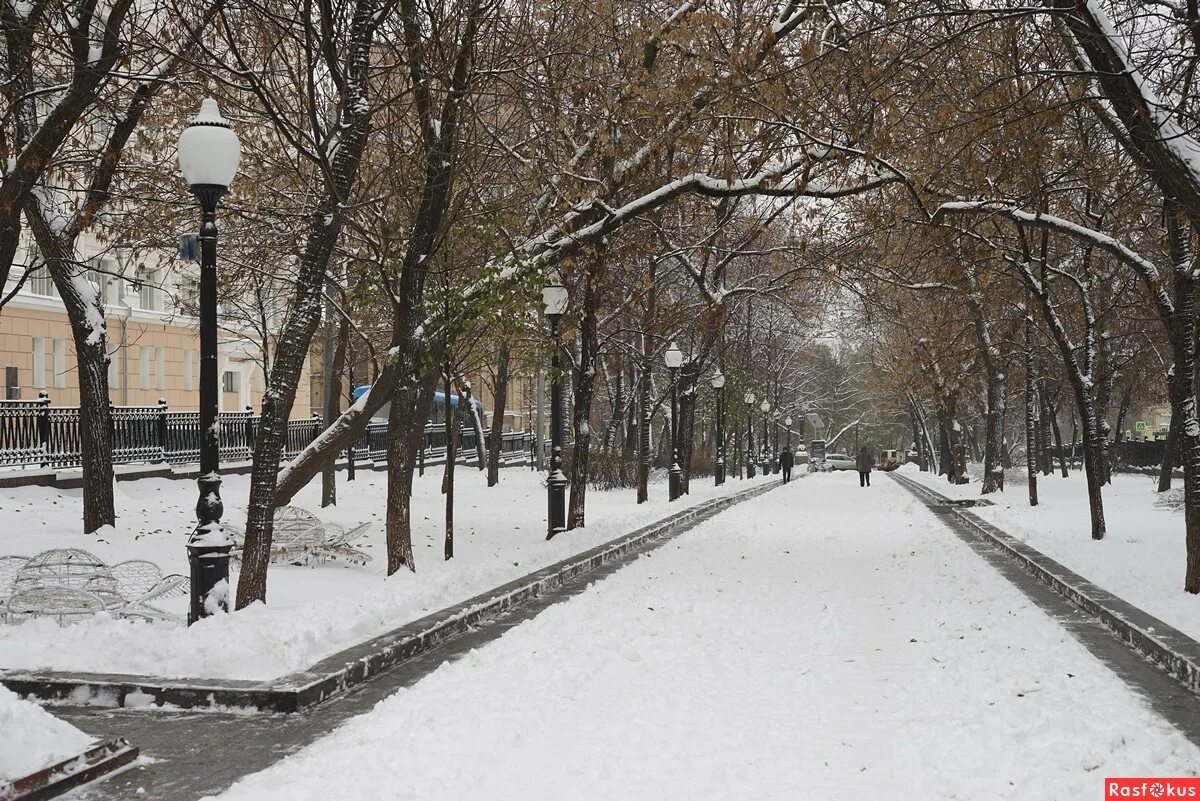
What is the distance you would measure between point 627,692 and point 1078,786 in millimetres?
3154

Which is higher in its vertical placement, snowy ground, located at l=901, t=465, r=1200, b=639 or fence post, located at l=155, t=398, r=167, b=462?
fence post, located at l=155, t=398, r=167, b=462

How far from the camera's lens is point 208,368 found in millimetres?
9234

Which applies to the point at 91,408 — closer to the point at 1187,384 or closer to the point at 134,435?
the point at 134,435

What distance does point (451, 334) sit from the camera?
47.0ft

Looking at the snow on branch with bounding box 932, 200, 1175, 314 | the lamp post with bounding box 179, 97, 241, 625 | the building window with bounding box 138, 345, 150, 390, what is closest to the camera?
the lamp post with bounding box 179, 97, 241, 625

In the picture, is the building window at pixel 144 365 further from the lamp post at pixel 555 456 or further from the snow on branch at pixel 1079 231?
the snow on branch at pixel 1079 231

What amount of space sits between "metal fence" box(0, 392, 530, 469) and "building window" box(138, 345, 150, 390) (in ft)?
29.1

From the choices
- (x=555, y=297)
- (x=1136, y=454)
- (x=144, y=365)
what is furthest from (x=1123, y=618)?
(x=1136, y=454)

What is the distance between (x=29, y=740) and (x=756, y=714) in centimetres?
422

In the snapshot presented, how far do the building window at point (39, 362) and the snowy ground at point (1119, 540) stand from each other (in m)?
28.4

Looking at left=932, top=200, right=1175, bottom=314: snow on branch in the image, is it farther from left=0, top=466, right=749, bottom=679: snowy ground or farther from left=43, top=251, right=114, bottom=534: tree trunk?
left=43, top=251, right=114, bottom=534: tree trunk

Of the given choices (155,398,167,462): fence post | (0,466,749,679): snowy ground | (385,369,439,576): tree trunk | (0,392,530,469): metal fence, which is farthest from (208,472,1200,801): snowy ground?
(155,398,167,462): fence post

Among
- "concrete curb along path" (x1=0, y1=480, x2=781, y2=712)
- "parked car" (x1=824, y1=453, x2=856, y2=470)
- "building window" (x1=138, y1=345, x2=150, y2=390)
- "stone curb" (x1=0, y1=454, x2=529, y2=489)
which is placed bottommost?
"parked car" (x1=824, y1=453, x2=856, y2=470)

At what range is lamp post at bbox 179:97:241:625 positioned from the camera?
8938 mm
